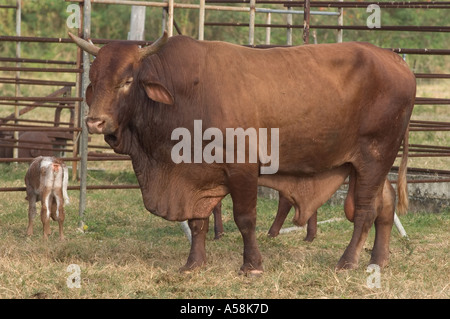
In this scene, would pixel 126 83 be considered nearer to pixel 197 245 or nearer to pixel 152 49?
pixel 152 49

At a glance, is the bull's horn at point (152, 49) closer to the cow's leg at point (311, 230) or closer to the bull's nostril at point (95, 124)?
the bull's nostril at point (95, 124)

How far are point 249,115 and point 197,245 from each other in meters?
1.07

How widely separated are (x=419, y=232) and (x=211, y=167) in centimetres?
286

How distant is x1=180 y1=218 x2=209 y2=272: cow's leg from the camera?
607 centimetres

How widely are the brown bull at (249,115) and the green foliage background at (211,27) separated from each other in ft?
43.6

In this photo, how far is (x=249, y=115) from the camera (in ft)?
18.9

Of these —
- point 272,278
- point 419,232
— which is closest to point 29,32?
point 419,232

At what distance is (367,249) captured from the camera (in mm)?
7039

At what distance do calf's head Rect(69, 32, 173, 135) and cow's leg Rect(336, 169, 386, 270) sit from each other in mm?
1640

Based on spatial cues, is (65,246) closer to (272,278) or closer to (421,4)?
(272,278)

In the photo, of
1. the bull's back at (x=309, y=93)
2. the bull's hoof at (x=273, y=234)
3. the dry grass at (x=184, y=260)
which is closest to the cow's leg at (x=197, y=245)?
the dry grass at (x=184, y=260)

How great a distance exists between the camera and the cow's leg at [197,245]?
→ 6.07 metres

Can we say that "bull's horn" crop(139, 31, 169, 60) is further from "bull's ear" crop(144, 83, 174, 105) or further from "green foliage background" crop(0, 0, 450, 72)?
"green foliage background" crop(0, 0, 450, 72)

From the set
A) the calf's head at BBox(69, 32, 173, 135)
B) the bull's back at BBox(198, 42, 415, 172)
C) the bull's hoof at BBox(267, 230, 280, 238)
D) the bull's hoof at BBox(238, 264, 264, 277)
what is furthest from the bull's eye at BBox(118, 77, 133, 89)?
the bull's hoof at BBox(267, 230, 280, 238)
